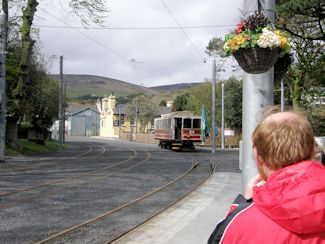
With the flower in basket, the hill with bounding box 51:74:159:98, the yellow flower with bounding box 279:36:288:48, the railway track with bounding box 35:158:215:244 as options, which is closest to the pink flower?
the flower in basket

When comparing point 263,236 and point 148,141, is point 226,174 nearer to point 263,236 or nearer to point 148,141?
point 263,236

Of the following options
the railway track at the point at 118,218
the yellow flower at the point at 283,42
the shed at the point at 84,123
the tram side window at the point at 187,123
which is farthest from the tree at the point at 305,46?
the shed at the point at 84,123

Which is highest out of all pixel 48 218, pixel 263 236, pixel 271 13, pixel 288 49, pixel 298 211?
pixel 271 13

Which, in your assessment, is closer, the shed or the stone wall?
the stone wall

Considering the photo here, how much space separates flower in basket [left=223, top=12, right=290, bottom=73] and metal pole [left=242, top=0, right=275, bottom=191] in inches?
15.9

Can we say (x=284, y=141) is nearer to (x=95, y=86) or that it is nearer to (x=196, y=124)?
(x=196, y=124)

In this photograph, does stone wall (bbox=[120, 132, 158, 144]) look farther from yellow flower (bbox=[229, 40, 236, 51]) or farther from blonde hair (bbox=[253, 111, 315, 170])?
blonde hair (bbox=[253, 111, 315, 170])

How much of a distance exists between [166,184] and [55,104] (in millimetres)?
34416

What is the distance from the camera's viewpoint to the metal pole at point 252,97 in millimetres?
4328

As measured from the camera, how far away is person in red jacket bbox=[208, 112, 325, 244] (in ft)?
5.47

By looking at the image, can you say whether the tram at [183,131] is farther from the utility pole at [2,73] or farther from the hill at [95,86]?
the hill at [95,86]

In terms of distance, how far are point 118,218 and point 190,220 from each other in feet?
4.68

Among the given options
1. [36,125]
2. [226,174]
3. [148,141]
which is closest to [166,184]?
[226,174]

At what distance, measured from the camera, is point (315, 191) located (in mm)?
1680
